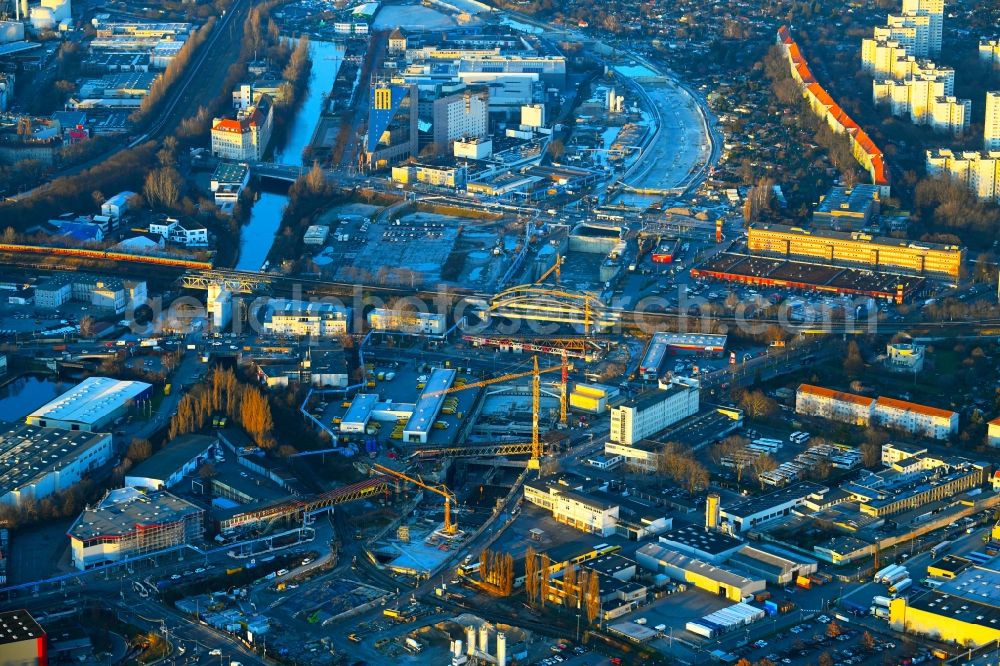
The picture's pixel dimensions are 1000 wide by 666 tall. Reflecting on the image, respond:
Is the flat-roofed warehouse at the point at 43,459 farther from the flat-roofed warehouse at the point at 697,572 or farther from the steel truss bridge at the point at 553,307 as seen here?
the steel truss bridge at the point at 553,307

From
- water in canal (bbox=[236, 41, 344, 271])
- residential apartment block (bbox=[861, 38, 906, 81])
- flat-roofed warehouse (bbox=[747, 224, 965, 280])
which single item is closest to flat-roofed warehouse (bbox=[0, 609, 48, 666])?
water in canal (bbox=[236, 41, 344, 271])

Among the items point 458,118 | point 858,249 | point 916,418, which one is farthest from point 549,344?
point 458,118

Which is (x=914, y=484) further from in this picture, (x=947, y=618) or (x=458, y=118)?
(x=458, y=118)

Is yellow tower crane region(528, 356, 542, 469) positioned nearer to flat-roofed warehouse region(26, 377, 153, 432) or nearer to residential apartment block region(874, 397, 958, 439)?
residential apartment block region(874, 397, 958, 439)

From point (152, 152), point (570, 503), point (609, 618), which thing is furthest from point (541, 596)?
point (152, 152)

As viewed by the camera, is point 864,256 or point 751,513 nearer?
point 751,513

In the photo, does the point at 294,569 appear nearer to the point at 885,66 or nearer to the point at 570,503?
the point at 570,503
